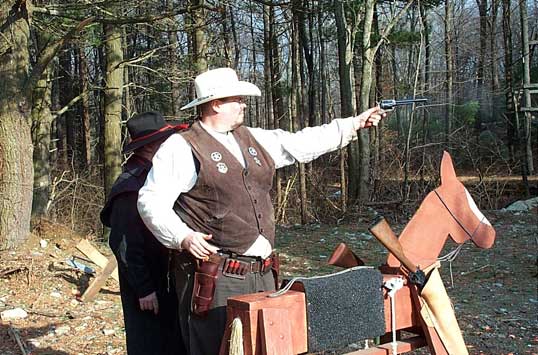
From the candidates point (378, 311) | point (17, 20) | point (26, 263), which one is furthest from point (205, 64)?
point (378, 311)

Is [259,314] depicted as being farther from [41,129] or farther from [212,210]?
[41,129]

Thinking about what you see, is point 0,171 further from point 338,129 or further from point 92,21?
point 338,129

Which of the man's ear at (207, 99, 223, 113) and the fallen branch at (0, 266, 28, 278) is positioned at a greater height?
the man's ear at (207, 99, 223, 113)

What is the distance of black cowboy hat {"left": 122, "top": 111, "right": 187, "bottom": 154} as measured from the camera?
3.34 m

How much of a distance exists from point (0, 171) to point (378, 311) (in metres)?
6.08

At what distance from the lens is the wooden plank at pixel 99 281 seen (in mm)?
6332

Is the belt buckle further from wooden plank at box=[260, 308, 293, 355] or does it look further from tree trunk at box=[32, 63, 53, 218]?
tree trunk at box=[32, 63, 53, 218]

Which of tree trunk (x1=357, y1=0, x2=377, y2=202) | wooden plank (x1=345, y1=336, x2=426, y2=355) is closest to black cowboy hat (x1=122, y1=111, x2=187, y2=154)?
wooden plank (x1=345, y1=336, x2=426, y2=355)

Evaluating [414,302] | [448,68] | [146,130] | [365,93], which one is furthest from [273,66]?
[414,302]

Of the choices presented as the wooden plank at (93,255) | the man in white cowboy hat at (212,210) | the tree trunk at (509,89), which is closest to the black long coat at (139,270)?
the man in white cowboy hat at (212,210)

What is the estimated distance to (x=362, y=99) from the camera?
12.5 meters

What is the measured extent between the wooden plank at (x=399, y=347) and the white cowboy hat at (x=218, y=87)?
118cm

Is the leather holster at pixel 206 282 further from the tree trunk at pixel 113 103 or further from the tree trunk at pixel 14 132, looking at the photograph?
the tree trunk at pixel 113 103

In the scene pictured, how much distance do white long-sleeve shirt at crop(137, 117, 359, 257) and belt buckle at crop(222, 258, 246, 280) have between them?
6cm
